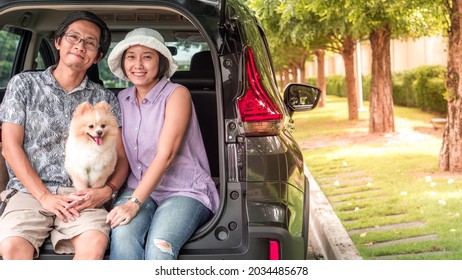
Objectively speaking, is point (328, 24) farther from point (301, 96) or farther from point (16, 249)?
point (16, 249)

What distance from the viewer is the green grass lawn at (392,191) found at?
668 centimetres

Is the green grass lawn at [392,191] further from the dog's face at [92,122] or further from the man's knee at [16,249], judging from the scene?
the man's knee at [16,249]

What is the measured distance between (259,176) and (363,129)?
54.6ft

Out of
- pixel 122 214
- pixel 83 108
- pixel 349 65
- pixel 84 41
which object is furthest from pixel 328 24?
pixel 122 214

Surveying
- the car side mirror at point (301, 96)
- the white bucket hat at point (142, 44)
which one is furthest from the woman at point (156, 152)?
the car side mirror at point (301, 96)

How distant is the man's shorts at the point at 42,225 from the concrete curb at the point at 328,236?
2906 mm

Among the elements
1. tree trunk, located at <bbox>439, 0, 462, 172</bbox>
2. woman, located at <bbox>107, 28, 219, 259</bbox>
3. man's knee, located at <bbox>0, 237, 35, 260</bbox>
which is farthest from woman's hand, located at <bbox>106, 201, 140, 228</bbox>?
tree trunk, located at <bbox>439, 0, 462, 172</bbox>

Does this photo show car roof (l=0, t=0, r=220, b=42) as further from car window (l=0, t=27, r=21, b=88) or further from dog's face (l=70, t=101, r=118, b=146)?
dog's face (l=70, t=101, r=118, b=146)

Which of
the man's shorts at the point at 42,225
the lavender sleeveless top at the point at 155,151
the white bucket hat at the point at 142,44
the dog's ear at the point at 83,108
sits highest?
the white bucket hat at the point at 142,44

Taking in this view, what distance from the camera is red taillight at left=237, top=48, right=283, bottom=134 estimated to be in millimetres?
3740

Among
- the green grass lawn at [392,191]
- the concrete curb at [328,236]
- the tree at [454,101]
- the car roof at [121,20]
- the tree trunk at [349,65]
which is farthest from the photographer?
the tree trunk at [349,65]

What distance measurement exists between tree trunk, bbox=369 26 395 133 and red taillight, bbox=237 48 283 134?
1449cm

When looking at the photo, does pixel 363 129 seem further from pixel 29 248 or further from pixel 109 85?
pixel 29 248

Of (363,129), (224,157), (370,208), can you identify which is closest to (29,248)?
(224,157)
